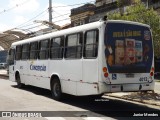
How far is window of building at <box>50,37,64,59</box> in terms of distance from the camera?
14.5 metres

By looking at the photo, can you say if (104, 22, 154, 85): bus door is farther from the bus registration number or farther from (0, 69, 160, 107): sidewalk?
(0, 69, 160, 107): sidewalk

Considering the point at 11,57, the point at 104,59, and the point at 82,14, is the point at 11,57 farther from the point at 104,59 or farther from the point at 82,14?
the point at 82,14

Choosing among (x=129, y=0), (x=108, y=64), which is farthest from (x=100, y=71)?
(x=129, y=0)

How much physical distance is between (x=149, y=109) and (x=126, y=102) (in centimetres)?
202

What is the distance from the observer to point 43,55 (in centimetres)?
1634

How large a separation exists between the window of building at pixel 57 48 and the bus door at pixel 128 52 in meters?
3.14

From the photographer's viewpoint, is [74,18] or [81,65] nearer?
[81,65]

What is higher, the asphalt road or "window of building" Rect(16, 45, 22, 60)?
"window of building" Rect(16, 45, 22, 60)

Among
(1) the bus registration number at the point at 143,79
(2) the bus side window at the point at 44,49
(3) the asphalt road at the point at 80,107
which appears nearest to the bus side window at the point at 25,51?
(2) the bus side window at the point at 44,49

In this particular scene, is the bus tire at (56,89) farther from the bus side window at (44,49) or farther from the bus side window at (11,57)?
the bus side window at (11,57)

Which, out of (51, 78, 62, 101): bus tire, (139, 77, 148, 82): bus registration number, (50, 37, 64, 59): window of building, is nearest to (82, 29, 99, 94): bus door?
(139, 77, 148, 82): bus registration number

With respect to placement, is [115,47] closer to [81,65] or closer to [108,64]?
[108,64]

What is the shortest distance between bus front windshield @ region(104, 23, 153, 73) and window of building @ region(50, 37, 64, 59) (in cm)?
313

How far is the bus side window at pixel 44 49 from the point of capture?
16.0 meters
